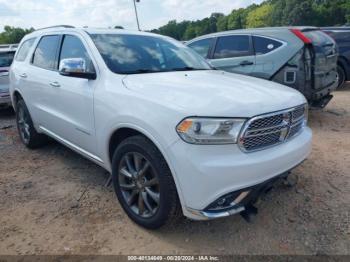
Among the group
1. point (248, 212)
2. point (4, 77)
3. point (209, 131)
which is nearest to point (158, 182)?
point (209, 131)

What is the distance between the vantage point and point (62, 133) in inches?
164

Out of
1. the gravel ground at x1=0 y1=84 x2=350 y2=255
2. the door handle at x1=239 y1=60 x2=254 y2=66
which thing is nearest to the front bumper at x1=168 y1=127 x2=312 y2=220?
the gravel ground at x1=0 y1=84 x2=350 y2=255

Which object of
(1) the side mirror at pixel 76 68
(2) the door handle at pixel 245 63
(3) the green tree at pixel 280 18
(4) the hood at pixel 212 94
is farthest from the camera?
(3) the green tree at pixel 280 18

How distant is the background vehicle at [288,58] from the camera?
577 cm

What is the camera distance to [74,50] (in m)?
3.93

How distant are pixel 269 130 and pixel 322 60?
3931 mm

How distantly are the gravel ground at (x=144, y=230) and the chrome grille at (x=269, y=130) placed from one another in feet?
2.73

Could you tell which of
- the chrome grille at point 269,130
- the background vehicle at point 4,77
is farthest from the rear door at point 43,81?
the background vehicle at point 4,77

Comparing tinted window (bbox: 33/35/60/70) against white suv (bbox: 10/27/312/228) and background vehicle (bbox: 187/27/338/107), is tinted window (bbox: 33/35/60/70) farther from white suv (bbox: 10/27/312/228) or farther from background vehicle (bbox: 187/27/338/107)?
background vehicle (bbox: 187/27/338/107)

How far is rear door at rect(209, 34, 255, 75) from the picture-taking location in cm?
654

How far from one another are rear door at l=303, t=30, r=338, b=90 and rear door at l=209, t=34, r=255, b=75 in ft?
3.50

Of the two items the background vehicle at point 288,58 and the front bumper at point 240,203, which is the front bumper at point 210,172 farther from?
the background vehicle at point 288,58

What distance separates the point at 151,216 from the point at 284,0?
79903mm

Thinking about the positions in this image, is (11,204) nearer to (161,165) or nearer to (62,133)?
(62,133)
